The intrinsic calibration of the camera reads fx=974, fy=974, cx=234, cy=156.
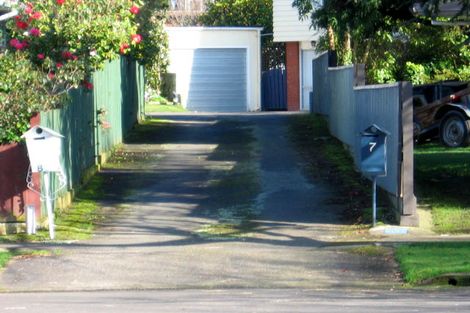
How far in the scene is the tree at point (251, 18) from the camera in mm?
45250

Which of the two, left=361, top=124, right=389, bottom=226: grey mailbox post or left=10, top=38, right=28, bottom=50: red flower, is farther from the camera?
left=10, top=38, right=28, bottom=50: red flower

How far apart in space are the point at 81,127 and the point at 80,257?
238 inches

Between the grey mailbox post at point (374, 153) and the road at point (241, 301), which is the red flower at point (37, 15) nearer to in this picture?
the grey mailbox post at point (374, 153)

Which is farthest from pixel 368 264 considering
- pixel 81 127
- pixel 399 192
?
pixel 81 127

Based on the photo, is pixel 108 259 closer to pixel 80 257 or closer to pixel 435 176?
pixel 80 257

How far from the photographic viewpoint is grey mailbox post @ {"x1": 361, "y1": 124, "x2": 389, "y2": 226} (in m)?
14.8

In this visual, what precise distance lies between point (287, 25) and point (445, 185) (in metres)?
23.0

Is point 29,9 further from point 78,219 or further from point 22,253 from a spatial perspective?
point 22,253

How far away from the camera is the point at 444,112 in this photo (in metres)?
24.0

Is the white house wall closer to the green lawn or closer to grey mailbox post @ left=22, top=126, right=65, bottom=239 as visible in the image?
the green lawn

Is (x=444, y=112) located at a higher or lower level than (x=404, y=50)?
lower

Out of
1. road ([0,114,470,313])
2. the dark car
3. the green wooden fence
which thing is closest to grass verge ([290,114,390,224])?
road ([0,114,470,313])

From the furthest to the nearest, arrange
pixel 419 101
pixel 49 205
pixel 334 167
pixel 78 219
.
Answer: pixel 419 101, pixel 334 167, pixel 78 219, pixel 49 205

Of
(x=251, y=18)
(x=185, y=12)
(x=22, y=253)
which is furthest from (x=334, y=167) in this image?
(x=185, y=12)
